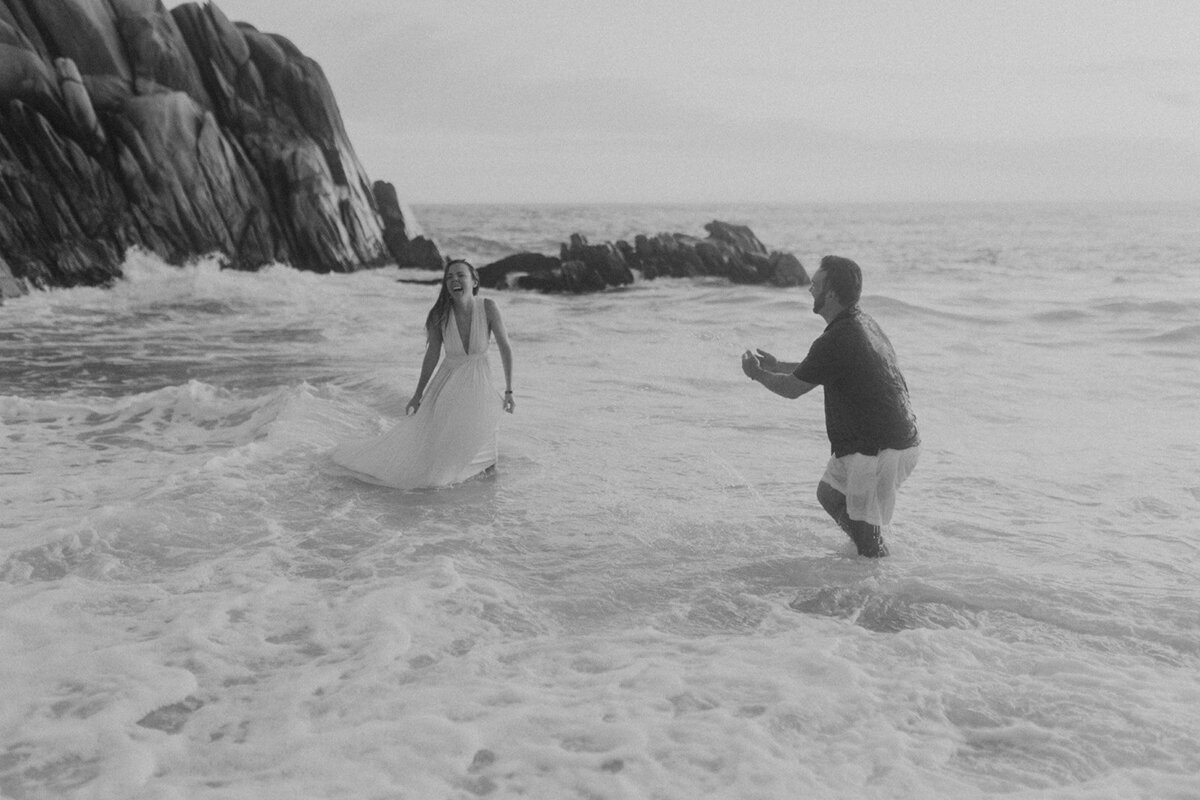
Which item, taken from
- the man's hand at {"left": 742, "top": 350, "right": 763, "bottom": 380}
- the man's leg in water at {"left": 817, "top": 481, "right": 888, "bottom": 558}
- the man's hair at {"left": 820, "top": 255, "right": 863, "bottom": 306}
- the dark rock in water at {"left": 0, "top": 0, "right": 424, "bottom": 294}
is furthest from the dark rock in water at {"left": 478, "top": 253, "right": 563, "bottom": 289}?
the man's hand at {"left": 742, "top": 350, "right": 763, "bottom": 380}

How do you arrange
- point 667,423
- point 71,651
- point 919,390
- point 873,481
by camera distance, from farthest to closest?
point 919,390 → point 667,423 → point 873,481 → point 71,651

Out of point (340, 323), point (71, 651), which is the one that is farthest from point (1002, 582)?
point (340, 323)

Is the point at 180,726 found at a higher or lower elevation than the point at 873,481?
lower

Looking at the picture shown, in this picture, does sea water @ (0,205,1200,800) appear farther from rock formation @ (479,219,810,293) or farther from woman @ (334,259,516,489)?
rock formation @ (479,219,810,293)

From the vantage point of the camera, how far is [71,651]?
4797 millimetres

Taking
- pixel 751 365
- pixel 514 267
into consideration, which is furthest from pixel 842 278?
pixel 514 267

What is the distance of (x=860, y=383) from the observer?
572 cm

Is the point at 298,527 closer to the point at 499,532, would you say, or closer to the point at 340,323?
the point at 499,532

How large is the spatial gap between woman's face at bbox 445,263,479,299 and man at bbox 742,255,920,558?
302 cm

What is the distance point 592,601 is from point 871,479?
1715mm

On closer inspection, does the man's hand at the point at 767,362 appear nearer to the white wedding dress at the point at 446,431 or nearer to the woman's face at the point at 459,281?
the white wedding dress at the point at 446,431

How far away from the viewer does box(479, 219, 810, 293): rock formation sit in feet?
98.2

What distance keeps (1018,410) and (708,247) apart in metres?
22.6

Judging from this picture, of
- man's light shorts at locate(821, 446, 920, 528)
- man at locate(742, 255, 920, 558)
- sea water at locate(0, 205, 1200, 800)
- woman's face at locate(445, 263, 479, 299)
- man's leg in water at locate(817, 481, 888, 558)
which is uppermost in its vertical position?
woman's face at locate(445, 263, 479, 299)
